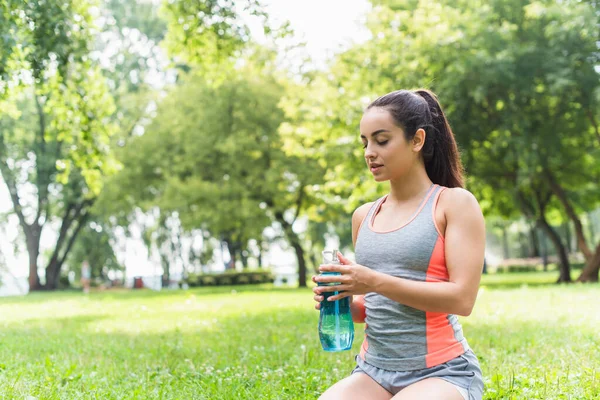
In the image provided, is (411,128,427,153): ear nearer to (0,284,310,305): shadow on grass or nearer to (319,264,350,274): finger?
(319,264,350,274): finger

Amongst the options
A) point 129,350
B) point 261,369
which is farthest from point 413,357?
point 129,350

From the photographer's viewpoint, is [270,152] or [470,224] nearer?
[470,224]

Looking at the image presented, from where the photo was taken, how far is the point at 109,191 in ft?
104

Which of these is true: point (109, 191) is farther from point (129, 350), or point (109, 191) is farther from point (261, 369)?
point (261, 369)

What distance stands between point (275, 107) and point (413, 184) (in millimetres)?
27252

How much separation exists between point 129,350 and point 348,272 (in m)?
6.15

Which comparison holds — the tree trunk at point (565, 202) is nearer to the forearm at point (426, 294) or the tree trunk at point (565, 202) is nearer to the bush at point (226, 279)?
the bush at point (226, 279)

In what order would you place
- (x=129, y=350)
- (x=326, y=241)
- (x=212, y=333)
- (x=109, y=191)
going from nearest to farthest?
(x=129, y=350) → (x=212, y=333) → (x=109, y=191) → (x=326, y=241)

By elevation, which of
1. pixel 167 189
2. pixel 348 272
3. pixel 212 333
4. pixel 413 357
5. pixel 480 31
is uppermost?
pixel 480 31

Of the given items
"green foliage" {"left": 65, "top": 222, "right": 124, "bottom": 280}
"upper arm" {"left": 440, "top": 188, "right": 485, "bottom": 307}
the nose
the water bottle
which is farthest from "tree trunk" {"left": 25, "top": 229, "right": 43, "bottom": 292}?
"upper arm" {"left": 440, "top": 188, "right": 485, "bottom": 307}

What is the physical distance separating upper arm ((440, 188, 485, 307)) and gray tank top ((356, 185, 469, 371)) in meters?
0.07

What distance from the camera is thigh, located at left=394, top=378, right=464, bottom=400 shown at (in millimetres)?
2844

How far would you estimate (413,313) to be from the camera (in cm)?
301

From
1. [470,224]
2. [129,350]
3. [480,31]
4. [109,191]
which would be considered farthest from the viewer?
[109,191]
